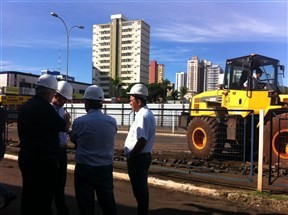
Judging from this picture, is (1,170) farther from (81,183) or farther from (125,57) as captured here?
(125,57)

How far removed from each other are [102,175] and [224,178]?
15.7 ft

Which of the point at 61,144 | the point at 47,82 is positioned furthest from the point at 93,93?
the point at 61,144

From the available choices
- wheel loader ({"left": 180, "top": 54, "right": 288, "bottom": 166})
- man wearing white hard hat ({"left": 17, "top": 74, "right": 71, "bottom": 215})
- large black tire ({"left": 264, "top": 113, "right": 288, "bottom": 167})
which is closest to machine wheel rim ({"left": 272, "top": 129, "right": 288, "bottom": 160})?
large black tire ({"left": 264, "top": 113, "right": 288, "bottom": 167})

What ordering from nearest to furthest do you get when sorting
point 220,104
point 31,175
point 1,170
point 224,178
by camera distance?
point 31,175
point 224,178
point 1,170
point 220,104

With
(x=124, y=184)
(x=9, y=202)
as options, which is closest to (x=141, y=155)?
(x=9, y=202)

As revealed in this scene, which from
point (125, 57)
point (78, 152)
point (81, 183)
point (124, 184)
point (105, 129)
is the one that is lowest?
point (124, 184)

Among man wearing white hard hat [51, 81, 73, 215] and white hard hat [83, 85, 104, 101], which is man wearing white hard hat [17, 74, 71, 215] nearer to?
white hard hat [83, 85, 104, 101]

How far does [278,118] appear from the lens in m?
10.3

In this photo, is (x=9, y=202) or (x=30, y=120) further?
(x=9, y=202)

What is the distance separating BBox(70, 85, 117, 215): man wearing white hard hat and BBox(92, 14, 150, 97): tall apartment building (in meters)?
125

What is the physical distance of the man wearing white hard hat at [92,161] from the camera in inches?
170

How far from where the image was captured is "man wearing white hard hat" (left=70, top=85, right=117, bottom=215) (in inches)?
170

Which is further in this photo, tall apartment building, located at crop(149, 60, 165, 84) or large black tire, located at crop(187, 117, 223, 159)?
tall apartment building, located at crop(149, 60, 165, 84)

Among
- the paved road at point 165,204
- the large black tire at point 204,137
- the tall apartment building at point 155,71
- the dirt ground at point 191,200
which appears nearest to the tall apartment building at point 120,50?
the tall apartment building at point 155,71
